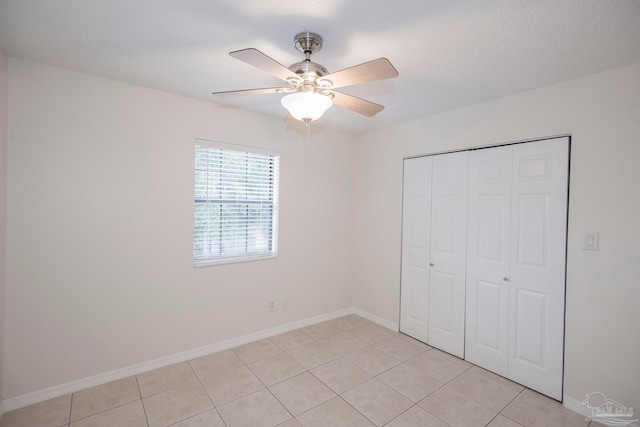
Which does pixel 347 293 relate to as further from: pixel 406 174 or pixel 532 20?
pixel 532 20

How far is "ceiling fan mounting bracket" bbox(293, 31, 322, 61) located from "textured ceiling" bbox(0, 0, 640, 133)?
1.5 inches

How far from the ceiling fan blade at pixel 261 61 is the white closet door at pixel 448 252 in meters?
2.01

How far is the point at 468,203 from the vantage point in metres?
2.85

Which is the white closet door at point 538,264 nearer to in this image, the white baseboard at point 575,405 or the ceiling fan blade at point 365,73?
the white baseboard at point 575,405

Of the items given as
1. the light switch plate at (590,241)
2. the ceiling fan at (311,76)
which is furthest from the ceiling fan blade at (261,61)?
the light switch plate at (590,241)

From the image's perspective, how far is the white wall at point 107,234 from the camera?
2.10 metres

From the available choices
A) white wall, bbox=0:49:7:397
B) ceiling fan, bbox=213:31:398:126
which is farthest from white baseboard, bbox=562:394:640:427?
white wall, bbox=0:49:7:397

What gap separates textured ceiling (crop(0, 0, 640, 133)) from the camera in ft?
4.87

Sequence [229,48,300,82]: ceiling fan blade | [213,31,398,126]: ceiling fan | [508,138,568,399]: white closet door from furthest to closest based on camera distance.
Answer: [508,138,568,399]: white closet door, [213,31,398,126]: ceiling fan, [229,48,300,82]: ceiling fan blade

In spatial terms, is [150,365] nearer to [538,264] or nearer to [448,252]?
[448,252]

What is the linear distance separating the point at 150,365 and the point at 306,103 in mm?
2602

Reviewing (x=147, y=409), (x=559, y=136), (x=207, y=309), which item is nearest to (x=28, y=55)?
(x=207, y=309)

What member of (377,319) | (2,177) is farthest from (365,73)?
(377,319)

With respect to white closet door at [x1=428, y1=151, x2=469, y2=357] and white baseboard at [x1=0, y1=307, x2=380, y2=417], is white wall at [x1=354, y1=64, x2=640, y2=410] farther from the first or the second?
white baseboard at [x1=0, y1=307, x2=380, y2=417]
